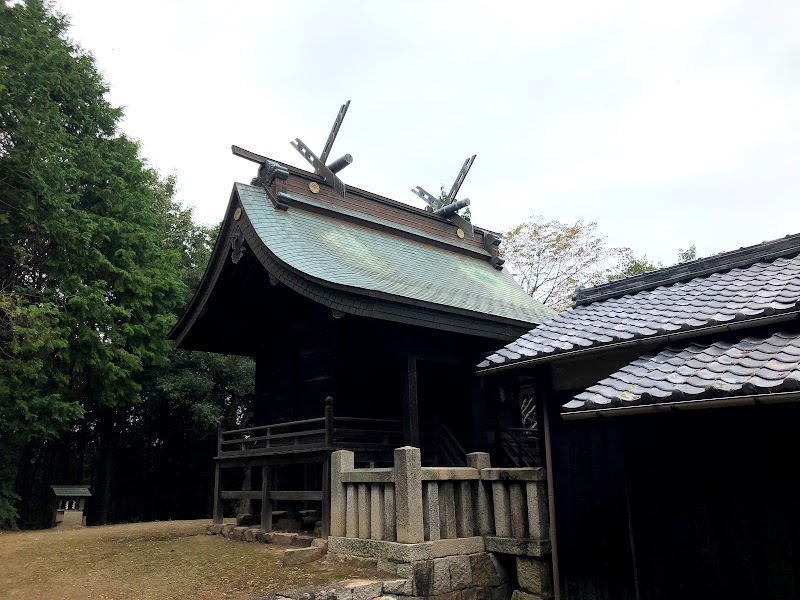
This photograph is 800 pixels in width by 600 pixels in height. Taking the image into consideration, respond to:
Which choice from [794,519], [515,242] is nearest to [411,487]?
[794,519]

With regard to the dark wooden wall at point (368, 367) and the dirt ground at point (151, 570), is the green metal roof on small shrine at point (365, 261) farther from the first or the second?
the dirt ground at point (151, 570)

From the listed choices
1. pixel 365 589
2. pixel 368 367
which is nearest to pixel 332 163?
pixel 368 367

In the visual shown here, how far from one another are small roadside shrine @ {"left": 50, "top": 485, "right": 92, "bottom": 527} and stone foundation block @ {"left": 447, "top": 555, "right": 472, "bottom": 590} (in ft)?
53.0

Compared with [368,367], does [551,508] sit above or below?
below

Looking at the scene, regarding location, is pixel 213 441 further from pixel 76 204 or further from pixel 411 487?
pixel 411 487

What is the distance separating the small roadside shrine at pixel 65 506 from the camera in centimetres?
1836

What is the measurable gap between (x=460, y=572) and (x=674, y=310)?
160 inches

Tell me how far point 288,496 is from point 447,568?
3960mm


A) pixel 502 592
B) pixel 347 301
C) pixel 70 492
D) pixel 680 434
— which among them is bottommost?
pixel 502 592

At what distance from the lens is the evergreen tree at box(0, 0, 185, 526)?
50.0 feet

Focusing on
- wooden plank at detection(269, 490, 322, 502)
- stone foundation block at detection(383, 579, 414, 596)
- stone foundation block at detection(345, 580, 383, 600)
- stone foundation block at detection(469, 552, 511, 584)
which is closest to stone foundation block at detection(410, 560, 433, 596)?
stone foundation block at detection(383, 579, 414, 596)

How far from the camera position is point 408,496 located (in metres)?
6.91

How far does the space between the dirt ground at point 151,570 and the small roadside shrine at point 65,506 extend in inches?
308

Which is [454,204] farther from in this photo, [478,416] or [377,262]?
[478,416]
